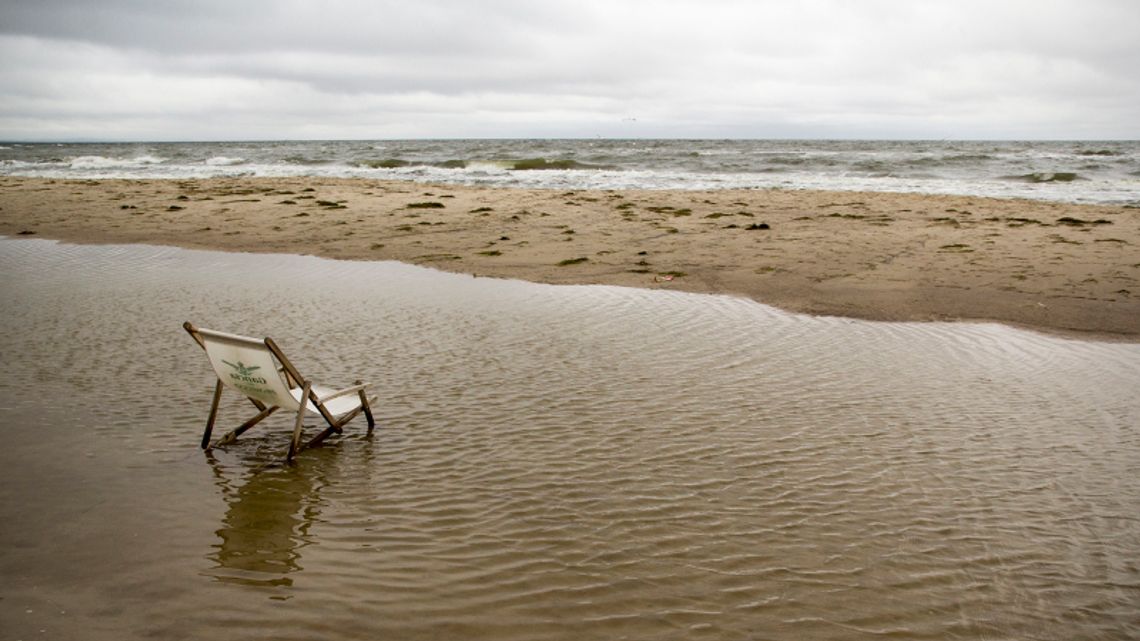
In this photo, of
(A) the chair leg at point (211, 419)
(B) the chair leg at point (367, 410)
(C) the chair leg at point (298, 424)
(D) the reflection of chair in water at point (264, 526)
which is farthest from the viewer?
(B) the chair leg at point (367, 410)

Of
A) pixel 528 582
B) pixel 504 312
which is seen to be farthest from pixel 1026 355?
pixel 528 582

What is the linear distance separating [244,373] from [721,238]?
424 inches

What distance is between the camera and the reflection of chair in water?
370 centimetres

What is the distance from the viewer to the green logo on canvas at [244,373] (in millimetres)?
4797

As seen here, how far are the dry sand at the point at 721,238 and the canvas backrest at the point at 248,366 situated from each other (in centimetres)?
642

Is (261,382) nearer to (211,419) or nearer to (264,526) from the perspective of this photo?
(211,419)

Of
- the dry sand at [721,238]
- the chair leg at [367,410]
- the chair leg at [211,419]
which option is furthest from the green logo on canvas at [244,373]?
the dry sand at [721,238]

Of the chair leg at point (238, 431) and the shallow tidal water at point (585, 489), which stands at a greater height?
the chair leg at point (238, 431)

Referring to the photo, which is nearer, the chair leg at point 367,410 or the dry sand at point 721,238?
the chair leg at point 367,410

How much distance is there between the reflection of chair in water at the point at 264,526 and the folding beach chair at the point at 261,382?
274 mm

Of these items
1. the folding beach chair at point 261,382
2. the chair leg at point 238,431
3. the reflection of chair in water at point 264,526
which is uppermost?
the folding beach chair at point 261,382

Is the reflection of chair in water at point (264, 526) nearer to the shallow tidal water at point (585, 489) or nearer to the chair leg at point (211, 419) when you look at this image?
the shallow tidal water at point (585, 489)

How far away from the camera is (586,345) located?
7781mm

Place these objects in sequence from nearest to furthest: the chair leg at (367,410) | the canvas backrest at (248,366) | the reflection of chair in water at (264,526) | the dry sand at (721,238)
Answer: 1. the reflection of chair in water at (264,526)
2. the canvas backrest at (248,366)
3. the chair leg at (367,410)
4. the dry sand at (721,238)
